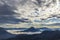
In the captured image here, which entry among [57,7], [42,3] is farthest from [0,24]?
[57,7]

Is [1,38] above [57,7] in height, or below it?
below

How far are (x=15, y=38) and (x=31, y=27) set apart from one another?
38 centimetres

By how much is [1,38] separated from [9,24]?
0.32 meters

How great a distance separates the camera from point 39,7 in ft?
11.6

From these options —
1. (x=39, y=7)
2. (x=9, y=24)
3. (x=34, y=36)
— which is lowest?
(x=34, y=36)

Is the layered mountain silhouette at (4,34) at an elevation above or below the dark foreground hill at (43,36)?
above

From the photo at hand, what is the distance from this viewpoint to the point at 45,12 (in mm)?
3525

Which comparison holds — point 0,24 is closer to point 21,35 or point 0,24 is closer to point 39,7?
point 21,35

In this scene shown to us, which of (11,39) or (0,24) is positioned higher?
(0,24)

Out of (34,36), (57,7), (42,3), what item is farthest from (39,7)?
(34,36)

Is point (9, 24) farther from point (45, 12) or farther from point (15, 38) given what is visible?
point (45, 12)

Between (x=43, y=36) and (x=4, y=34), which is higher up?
(x=4, y=34)

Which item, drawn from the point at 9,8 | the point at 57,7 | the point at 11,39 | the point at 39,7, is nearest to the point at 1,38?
the point at 11,39

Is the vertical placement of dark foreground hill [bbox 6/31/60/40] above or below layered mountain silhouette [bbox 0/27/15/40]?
below
